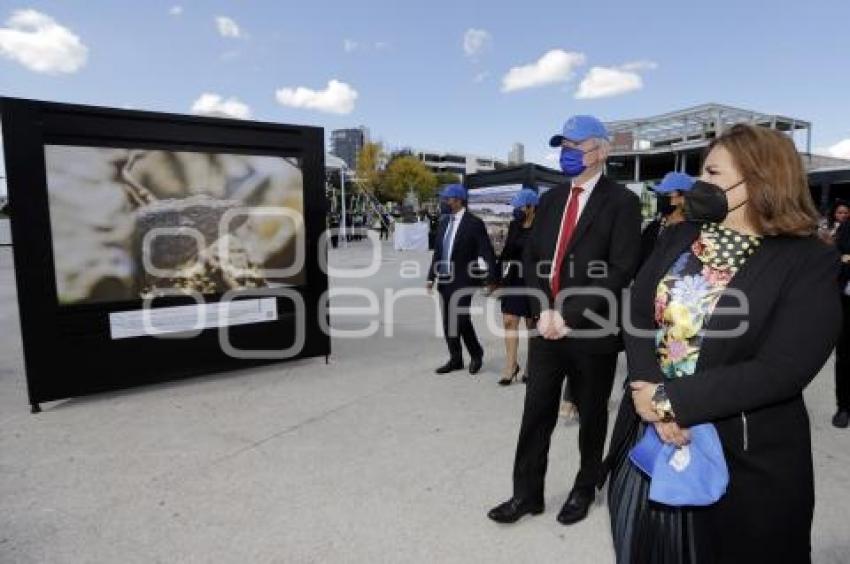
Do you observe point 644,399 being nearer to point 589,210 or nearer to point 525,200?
point 589,210

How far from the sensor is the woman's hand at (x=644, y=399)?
1597mm

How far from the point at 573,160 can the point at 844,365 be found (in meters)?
3.08

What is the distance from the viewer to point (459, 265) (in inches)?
221

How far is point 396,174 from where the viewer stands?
57688 mm

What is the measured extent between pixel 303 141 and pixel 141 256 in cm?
188

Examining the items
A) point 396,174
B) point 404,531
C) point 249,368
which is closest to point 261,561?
point 404,531

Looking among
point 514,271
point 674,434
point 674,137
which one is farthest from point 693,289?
point 674,137

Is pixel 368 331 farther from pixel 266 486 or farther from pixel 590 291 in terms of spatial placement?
pixel 590 291

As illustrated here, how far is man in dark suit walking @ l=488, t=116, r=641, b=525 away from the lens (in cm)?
265

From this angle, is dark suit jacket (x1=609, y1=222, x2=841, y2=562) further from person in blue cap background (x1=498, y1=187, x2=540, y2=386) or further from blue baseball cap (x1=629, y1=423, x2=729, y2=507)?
person in blue cap background (x1=498, y1=187, x2=540, y2=386)

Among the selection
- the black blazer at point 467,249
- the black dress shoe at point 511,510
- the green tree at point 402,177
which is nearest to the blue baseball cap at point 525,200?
the black blazer at point 467,249

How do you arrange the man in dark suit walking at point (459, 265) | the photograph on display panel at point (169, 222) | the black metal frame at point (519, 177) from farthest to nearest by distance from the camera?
1. the black metal frame at point (519, 177)
2. the man in dark suit walking at point (459, 265)
3. the photograph on display panel at point (169, 222)

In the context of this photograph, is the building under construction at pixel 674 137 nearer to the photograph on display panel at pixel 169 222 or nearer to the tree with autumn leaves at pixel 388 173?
the tree with autumn leaves at pixel 388 173

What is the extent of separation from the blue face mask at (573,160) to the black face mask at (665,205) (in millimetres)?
1640
